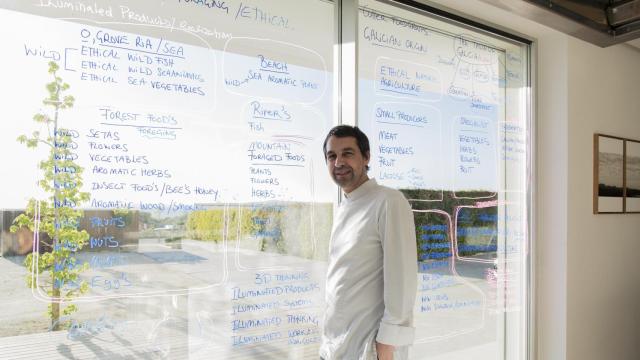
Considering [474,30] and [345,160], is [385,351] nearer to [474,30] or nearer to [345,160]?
[345,160]

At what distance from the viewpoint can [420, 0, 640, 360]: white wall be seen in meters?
3.01

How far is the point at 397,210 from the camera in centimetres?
156

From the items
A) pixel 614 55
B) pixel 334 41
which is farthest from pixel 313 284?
pixel 614 55

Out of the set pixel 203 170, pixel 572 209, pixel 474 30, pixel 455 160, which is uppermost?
pixel 474 30

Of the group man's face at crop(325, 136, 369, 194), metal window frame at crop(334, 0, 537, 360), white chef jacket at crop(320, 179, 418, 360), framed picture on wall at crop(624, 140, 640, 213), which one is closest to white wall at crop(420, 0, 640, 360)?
metal window frame at crop(334, 0, 537, 360)

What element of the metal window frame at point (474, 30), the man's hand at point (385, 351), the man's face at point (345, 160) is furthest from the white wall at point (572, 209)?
the man's hand at point (385, 351)

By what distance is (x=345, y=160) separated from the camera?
1.70m

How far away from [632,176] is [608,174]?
1.13 ft

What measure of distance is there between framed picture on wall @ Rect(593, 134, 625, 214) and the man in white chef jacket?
2.19 metres

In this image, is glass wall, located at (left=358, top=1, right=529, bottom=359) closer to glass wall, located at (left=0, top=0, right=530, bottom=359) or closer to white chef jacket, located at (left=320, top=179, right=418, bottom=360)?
glass wall, located at (left=0, top=0, right=530, bottom=359)

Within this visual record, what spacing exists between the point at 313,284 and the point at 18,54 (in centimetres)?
143

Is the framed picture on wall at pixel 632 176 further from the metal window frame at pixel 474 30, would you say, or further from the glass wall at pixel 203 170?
the glass wall at pixel 203 170

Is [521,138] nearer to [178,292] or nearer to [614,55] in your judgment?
[614,55]

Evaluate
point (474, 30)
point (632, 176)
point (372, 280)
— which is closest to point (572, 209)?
point (632, 176)
